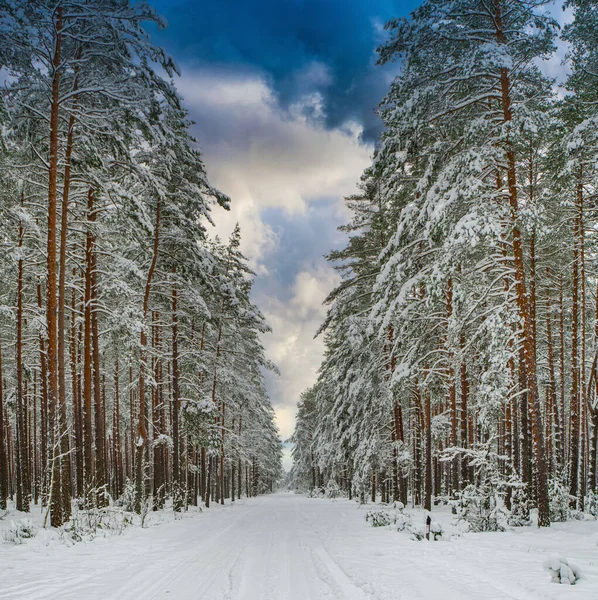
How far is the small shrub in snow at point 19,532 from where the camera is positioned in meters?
9.14

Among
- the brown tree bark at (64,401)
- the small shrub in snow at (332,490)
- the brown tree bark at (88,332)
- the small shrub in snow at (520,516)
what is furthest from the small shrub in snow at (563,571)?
the small shrub in snow at (332,490)

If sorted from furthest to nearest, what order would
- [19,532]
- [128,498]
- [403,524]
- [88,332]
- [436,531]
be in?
[128,498]
[88,332]
[403,524]
[436,531]
[19,532]

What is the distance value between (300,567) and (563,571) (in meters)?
3.83

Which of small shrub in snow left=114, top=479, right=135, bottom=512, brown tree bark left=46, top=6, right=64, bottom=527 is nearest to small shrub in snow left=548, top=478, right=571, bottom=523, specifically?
small shrub in snow left=114, top=479, right=135, bottom=512

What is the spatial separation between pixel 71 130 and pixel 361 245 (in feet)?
44.2

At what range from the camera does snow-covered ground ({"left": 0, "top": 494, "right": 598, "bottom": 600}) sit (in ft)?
18.4

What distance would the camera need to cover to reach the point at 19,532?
9.62 m

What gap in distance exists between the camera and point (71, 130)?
486 inches

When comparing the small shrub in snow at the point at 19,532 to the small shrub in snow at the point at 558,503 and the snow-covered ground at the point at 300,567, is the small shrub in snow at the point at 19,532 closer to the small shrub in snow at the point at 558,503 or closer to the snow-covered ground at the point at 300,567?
the snow-covered ground at the point at 300,567

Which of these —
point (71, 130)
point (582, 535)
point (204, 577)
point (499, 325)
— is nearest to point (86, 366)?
point (71, 130)

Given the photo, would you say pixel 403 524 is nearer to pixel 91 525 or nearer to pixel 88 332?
pixel 91 525

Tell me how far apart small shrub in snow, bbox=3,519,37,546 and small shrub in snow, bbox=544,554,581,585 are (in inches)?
381

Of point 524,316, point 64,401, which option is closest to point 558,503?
point 524,316

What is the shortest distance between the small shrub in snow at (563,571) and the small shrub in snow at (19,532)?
9.69m
